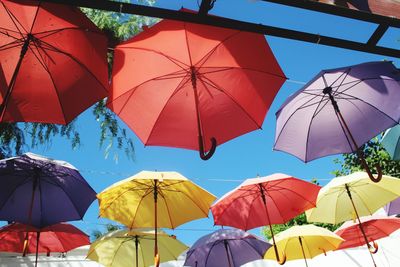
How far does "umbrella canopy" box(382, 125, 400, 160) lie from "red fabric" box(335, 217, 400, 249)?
1906mm

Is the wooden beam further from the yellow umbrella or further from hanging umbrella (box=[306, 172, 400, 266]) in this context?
the yellow umbrella

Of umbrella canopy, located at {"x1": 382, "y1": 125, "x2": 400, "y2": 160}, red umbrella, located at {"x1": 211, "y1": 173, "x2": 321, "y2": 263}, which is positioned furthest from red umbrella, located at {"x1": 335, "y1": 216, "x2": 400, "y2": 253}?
umbrella canopy, located at {"x1": 382, "y1": 125, "x2": 400, "y2": 160}

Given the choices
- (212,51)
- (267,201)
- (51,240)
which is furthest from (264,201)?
(51,240)

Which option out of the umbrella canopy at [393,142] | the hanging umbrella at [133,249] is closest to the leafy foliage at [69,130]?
the hanging umbrella at [133,249]

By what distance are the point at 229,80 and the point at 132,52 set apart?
101cm

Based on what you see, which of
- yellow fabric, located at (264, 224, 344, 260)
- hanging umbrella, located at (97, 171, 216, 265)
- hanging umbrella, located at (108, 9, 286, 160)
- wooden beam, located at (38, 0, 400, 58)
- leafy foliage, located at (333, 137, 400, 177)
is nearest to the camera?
wooden beam, located at (38, 0, 400, 58)

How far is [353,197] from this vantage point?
5941mm

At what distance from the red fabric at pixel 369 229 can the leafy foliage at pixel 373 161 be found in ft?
13.3

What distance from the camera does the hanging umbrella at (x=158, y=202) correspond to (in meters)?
5.10

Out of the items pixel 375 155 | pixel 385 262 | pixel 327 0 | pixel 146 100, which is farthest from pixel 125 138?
pixel 375 155

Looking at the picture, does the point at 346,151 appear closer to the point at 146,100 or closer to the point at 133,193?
the point at 146,100

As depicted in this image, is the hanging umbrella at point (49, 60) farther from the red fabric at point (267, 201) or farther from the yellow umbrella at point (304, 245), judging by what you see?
the yellow umbrella at point (304, 245)

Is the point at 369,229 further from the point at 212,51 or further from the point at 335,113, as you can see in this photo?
the point at 212,51

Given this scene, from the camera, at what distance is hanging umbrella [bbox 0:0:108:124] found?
2510 mm
